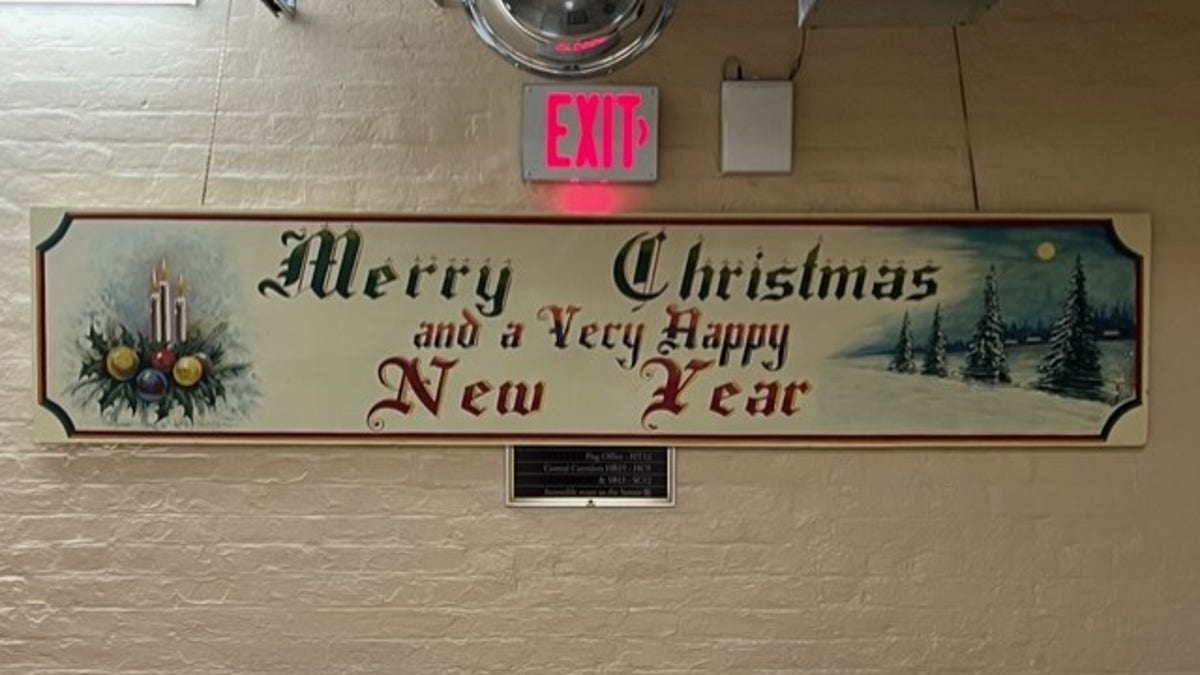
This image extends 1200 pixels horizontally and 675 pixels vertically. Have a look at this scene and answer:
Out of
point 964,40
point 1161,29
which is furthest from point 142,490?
point 1161,29

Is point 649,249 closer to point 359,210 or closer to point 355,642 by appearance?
point 359,210

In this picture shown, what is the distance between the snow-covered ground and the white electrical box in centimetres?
57

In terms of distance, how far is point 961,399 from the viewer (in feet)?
8.57

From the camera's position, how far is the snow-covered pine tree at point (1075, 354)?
102 inches

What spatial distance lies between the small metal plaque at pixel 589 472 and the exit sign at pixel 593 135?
0.73m

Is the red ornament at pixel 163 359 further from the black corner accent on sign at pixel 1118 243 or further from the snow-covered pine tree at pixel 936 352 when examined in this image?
the black corner accent on sign at pixel 1118 243

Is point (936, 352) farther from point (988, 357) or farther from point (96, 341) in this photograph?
point (96, 341)

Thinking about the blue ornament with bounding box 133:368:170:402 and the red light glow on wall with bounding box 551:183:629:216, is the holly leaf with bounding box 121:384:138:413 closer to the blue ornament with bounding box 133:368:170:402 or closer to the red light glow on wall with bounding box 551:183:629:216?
the blue ornament with bounding box 133:368:170:402

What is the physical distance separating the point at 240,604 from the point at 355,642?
0.33 m

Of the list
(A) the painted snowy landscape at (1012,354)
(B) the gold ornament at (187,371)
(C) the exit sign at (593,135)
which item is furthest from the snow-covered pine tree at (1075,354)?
(B) the gold ornament at (187,371)

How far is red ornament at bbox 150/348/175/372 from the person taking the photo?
102 inches

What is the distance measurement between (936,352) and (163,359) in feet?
6.79

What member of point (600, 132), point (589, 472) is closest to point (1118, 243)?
point (600, 132)

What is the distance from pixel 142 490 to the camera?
8.64 feet
